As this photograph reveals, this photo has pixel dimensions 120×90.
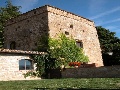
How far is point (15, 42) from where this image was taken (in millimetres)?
27984

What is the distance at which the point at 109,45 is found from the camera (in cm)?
3550

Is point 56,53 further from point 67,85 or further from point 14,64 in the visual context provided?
point 67,85

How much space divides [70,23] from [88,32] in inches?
164

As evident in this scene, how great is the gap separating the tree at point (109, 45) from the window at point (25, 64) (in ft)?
51.8

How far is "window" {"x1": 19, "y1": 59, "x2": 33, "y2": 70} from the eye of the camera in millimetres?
20000

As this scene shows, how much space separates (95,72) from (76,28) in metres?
10.7

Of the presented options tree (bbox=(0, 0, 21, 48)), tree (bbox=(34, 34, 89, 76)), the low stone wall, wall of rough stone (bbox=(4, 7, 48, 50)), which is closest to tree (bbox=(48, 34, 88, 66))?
tree (bbox=(34, 34, 89, 76))

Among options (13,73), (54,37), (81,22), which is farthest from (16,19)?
(13,73)

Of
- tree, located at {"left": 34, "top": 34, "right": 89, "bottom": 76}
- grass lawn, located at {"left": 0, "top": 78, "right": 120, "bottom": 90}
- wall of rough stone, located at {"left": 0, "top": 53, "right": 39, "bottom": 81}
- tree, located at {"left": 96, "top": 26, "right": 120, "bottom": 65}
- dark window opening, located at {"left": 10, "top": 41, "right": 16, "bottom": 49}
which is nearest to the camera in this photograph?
grass lawn, located at {"left": 0, "top": 78, "right": 120, "bottom": 90}

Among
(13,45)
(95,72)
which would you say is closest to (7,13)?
(13,45)

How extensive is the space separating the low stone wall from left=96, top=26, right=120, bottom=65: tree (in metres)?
13.4

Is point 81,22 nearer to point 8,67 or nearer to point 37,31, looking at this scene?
point 37,31

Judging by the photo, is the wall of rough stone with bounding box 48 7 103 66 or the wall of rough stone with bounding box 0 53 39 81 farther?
the wall of rough stone with bounding box 48 7 103 66

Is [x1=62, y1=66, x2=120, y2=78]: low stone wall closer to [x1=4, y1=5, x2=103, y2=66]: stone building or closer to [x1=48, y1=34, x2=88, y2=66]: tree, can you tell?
[x1=48, y1=34, x2=88, y2=66]: tree
